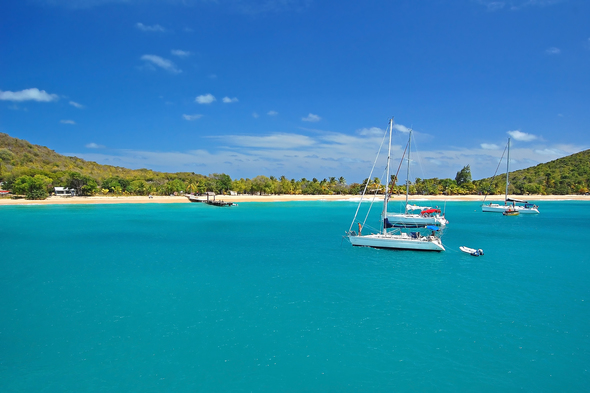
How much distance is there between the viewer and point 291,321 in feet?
57.9

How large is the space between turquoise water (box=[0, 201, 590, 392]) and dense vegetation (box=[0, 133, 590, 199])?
8836 cm

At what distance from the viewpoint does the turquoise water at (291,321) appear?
1298cm

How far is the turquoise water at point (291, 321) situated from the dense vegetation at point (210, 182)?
8836 cm

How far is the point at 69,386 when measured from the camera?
40.2 ft

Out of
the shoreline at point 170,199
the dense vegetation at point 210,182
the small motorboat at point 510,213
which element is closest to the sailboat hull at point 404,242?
the small motorboat at point 510,213

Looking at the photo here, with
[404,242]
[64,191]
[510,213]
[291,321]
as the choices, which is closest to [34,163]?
[64,191]

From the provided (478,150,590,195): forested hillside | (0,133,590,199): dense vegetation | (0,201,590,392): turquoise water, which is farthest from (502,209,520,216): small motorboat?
(478,150,590,195): forested hillside

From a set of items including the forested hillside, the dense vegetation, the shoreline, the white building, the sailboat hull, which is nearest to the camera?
the sailboat hull

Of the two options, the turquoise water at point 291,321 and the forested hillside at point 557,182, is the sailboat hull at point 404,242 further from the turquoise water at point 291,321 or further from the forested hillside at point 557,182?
the forested hillside at point 557,182

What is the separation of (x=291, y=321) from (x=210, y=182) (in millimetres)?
128683

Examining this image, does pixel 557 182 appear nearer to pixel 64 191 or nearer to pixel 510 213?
pixel 510 213

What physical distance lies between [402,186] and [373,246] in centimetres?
13896

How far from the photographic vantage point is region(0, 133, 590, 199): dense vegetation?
109750 mm

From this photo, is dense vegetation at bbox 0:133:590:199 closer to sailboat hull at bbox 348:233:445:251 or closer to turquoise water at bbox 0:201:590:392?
turquoise water at bbox 0:201:590:392
